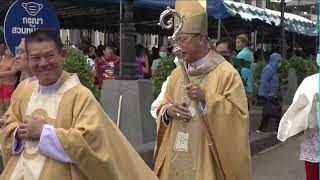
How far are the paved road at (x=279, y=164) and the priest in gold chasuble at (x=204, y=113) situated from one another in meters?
3.91

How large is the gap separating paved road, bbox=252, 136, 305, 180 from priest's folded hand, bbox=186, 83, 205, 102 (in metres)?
4.18

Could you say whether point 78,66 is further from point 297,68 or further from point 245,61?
point 297,68

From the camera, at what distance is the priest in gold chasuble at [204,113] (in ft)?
12.5

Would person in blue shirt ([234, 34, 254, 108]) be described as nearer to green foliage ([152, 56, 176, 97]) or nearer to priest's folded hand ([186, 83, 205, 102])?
green foliage ([152, 56, 176, 97])

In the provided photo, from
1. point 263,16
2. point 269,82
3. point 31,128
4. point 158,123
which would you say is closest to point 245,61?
point 269,82

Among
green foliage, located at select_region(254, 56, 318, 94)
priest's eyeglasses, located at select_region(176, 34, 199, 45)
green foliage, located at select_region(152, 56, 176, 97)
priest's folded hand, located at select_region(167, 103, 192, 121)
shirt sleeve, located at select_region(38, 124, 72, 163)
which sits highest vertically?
priest's eyeglasses, located at select_region(176, 34, 199, 45)

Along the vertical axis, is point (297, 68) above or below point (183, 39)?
below

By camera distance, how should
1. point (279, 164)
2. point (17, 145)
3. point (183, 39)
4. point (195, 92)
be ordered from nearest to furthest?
point (17, 145)
point (195, 92)
point (183, 39)
point (279, 164)

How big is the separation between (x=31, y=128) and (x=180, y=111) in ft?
4.49

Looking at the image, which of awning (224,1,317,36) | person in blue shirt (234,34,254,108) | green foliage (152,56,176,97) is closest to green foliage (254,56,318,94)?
awning (224,1,317,36)

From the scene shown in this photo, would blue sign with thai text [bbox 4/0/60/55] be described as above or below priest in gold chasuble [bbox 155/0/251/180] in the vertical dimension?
above

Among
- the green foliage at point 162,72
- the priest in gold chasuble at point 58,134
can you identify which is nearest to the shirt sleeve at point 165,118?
the priest in gold chasuble at point 58,134

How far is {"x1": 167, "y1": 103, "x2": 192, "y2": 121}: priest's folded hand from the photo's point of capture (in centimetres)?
388

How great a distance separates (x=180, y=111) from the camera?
3.88 m
